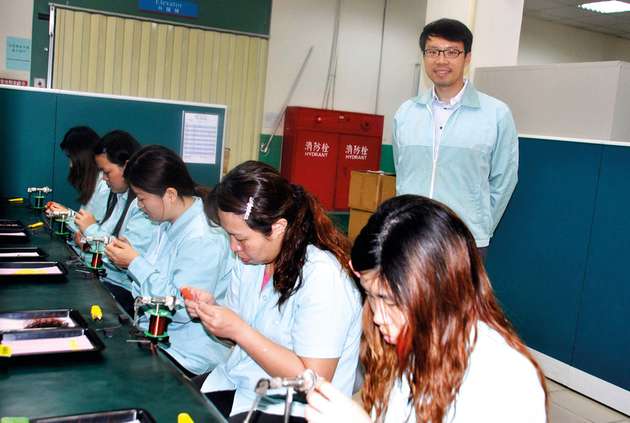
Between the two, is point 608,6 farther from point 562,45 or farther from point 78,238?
point 78,238

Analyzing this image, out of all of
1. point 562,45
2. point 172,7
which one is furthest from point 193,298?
point 562,45

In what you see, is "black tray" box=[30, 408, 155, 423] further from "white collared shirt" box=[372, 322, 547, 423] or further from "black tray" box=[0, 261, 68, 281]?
"black tray" box=[0, 261, 68, 281]

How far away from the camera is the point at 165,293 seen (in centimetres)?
197

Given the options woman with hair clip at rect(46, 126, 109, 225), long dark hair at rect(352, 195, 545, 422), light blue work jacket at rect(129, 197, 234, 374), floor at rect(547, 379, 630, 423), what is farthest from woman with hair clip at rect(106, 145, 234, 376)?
floor at rect(547, 379, 630, 423)

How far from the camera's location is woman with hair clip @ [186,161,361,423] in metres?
1.45

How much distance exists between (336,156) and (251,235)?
483cm

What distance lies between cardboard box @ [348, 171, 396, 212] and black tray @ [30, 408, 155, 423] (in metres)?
3.35

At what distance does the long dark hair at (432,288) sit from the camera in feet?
3.24

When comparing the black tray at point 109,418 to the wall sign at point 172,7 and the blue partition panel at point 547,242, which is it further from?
the wall sign at point 172,7

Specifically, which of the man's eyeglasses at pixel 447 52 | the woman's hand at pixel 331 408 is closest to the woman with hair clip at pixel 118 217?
the man's eyeglasses at pixel 447 52

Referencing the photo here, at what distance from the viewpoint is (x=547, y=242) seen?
3279mm

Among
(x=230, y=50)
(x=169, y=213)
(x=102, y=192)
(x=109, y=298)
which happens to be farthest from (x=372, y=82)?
(x=109, y=298)

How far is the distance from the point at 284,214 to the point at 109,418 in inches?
26.3

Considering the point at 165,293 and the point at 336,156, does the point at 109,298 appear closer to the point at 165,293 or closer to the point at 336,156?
the point at 165,293
